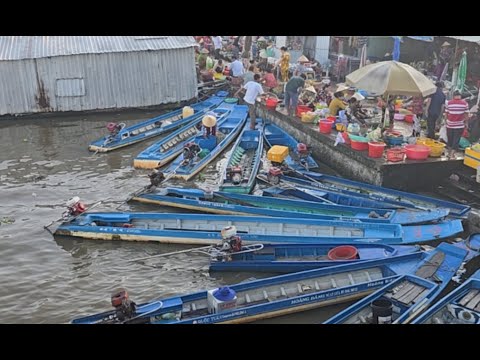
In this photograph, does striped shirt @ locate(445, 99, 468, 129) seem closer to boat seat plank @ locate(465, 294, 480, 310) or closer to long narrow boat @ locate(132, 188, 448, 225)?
long narrow boat @ locate(132, 188, 448, 225)

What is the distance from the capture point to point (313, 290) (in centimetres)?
849

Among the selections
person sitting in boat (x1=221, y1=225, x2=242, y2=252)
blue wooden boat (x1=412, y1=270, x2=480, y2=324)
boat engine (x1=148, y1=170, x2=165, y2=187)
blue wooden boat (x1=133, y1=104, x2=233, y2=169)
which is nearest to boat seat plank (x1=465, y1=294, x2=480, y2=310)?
blue wooden boat (x1=412, y1=270, x2=480, y2=324)

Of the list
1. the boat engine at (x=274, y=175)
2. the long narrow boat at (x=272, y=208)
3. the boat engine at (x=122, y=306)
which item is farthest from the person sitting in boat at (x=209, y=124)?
the boat engine at (x=122, y=306)

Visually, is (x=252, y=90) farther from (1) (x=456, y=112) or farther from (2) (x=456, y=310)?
(2) (x=456, y=310)

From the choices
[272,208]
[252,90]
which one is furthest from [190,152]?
[272,208]

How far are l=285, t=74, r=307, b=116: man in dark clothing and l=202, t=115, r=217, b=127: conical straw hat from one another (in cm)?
298

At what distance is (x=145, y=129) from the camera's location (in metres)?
17.5

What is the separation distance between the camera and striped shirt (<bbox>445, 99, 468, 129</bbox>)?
12500 millimetres

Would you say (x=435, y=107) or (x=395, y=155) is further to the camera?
(x=435, y=107)

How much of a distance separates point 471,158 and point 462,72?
4801 mm

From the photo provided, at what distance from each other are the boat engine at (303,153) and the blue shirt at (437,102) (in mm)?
3554

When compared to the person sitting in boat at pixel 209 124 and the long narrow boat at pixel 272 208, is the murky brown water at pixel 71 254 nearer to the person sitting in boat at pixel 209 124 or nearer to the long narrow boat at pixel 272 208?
the long narrow boat at pixel 272 208

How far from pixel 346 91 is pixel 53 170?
9.49 meters
